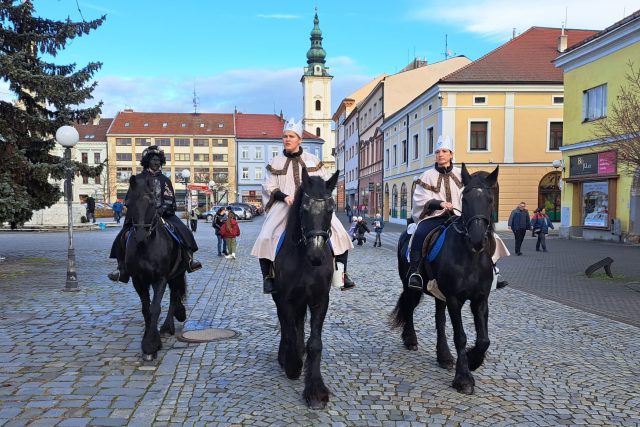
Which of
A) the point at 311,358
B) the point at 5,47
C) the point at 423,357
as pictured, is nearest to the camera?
the point at 311,358

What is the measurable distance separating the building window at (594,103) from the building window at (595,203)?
3.14m

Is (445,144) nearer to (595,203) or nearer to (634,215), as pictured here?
(634,215)

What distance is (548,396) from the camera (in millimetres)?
4703

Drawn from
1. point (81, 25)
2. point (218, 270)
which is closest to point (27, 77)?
point (81, 25)

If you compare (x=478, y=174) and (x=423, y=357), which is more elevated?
(x=478, y=174)

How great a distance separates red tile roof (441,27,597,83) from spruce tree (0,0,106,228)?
22.7 meters

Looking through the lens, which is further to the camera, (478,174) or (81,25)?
(81,25)

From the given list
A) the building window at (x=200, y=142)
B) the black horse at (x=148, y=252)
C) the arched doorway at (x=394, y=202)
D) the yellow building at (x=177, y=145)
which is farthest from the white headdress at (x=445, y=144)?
the building window at (x=200, y=142)

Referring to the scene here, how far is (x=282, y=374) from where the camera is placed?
5285 mm

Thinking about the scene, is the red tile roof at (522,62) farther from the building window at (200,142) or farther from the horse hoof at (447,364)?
the building window at (200,142)

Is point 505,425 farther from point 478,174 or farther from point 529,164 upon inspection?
point 529,164

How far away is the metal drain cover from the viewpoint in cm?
653

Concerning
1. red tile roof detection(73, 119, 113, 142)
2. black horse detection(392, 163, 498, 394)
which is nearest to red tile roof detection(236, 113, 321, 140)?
red tile roof detection(73, 119, 113, 142)

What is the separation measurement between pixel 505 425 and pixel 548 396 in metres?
0.89
